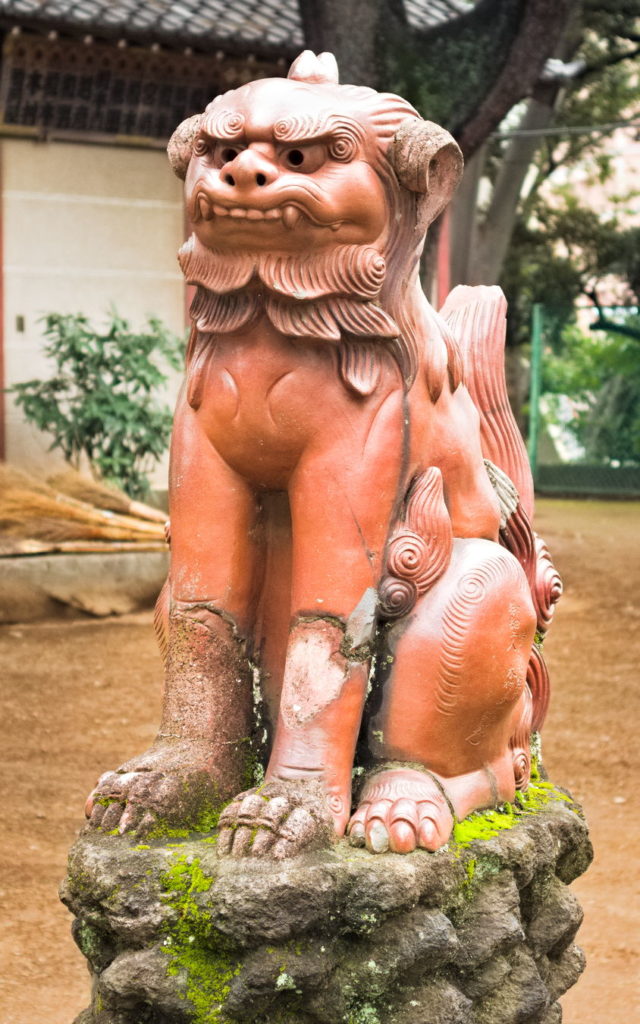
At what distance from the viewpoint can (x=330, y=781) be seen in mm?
1986

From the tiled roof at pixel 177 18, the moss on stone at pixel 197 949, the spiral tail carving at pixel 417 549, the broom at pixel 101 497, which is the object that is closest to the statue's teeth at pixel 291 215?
the spiral tail carving at pixel 417 549

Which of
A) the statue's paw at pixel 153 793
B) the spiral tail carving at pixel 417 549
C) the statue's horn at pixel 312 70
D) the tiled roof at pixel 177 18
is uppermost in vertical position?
the tiled roof at pixel 177 18

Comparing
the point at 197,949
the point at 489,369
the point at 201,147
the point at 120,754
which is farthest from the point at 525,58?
the point at 197,949

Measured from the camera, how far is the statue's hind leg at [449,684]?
6.78 feet

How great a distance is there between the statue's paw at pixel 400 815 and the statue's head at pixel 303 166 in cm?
82

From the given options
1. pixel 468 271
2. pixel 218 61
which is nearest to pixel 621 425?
pixel 468 271

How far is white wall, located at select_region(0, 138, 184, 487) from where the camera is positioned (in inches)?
337

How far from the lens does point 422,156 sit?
6.43ft

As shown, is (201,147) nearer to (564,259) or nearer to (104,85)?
(104,85)

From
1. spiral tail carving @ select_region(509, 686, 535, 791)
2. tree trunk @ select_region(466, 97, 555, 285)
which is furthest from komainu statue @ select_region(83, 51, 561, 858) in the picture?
tree trunk @ select_region(466, 97, 555, 285)

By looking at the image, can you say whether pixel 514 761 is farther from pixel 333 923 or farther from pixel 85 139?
pixel 85 139

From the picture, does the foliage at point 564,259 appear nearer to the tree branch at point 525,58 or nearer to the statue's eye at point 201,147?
the tree branch at point 525,58

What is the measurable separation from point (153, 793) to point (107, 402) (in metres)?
5.93

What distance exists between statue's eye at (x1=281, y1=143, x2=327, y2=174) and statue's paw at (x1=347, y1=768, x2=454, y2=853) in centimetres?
93
